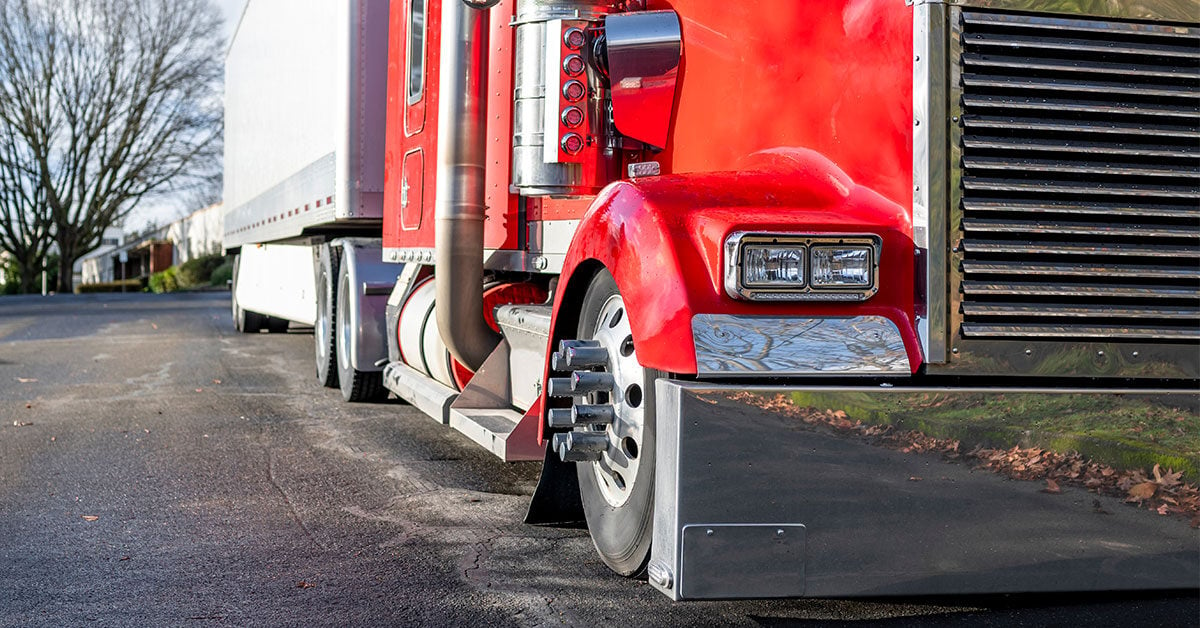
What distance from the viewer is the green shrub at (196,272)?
161ft

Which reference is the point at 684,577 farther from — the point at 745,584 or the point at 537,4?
the point at 537,4

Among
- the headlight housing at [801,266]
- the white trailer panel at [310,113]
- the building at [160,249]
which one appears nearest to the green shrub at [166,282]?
the building at [160,249]

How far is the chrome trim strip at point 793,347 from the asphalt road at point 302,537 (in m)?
0.75

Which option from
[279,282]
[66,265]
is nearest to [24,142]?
[66,265]

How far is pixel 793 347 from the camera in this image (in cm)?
325

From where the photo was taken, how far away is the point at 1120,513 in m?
3.19

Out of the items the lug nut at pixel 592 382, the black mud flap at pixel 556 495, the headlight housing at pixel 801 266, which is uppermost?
the headlight housing at pixel 801 266

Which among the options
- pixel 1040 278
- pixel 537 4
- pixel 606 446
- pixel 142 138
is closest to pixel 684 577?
pixel 606 446

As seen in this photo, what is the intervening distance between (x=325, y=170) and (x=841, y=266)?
7.31 m

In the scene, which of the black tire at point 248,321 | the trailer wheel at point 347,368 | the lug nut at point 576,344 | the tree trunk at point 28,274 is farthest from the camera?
the tree trunk at point 28,274

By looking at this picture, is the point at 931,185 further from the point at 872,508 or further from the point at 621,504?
the point at 621,504

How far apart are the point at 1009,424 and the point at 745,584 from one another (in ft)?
2.56

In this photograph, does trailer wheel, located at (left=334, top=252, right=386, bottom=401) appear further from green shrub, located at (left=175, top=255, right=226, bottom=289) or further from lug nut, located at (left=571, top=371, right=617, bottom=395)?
green shrub, located at (left=175, top=255, right=226, bottom=289)

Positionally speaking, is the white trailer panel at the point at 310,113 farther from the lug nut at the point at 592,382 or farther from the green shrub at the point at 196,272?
the green shrub at the point at 196,272
